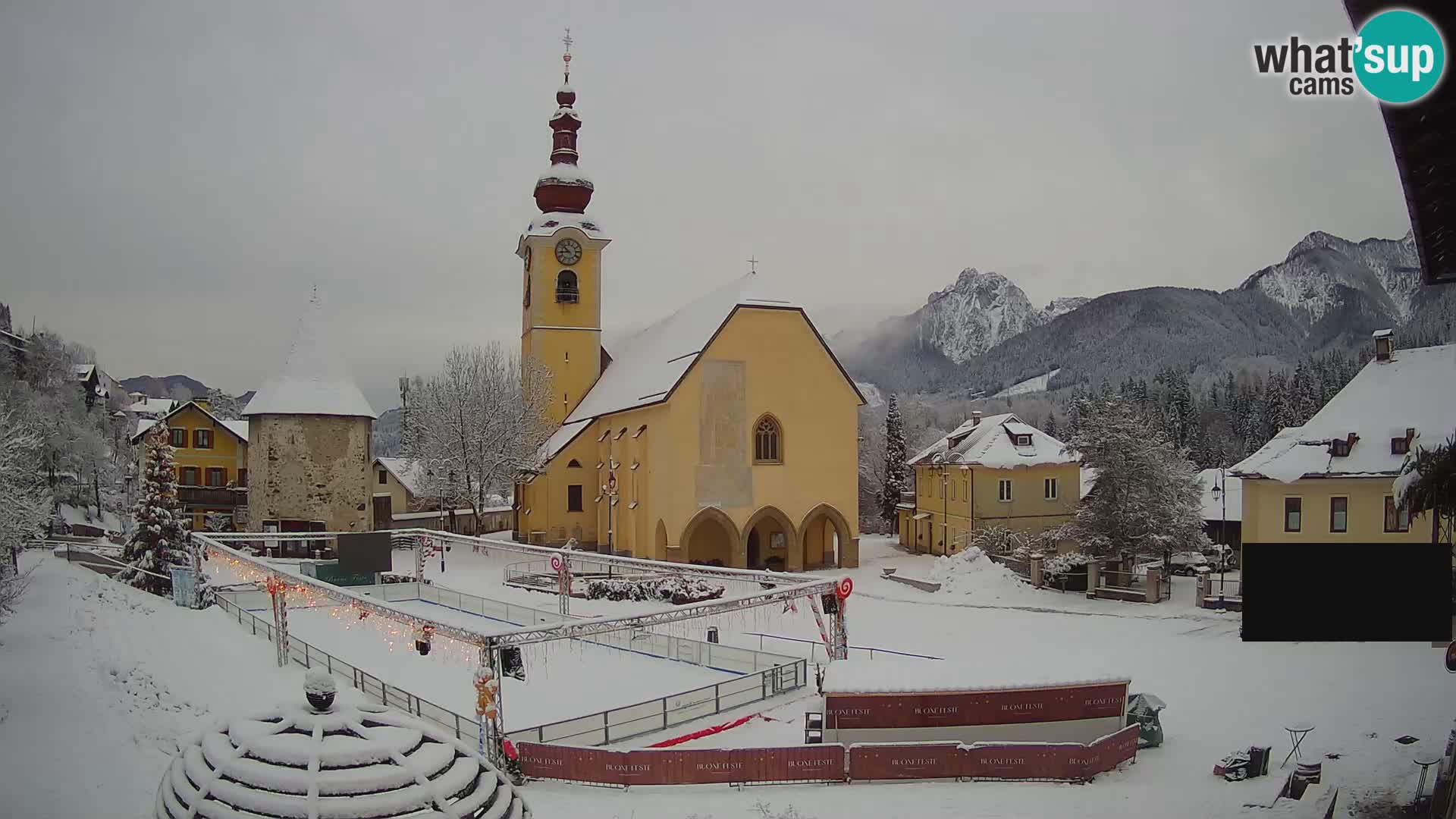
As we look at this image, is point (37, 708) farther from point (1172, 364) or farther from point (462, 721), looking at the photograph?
point (1172, 364)

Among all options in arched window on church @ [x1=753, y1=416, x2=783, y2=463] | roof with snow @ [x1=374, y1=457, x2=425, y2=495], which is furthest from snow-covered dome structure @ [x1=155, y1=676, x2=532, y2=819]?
roof with snow @ [x1=374, y1=457, x2=425, y2=495]

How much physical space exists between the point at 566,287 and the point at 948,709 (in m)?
32.9

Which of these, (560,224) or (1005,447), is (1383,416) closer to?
(1005,447)

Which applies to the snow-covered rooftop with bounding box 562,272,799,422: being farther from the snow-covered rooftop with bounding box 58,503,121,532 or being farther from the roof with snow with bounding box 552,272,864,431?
the snow-covered rooftop with bounding box 58,503,121,532

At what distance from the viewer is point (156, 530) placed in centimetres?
2297

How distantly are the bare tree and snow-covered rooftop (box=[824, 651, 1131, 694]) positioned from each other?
26.8 m

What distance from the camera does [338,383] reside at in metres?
33.1

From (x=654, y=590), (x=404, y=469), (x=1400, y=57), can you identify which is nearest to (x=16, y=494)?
(x=1400, y=57)

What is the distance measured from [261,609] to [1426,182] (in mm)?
23792

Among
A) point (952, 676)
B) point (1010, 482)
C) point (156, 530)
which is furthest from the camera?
point (1010, 482)

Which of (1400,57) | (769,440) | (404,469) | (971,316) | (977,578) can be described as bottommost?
(977,578)

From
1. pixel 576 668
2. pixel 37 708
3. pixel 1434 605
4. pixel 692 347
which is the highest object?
pixel 692 347

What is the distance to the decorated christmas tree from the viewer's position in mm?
22391

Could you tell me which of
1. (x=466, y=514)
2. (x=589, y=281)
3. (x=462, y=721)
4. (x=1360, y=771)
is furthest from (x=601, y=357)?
(x=1360, y=771)
